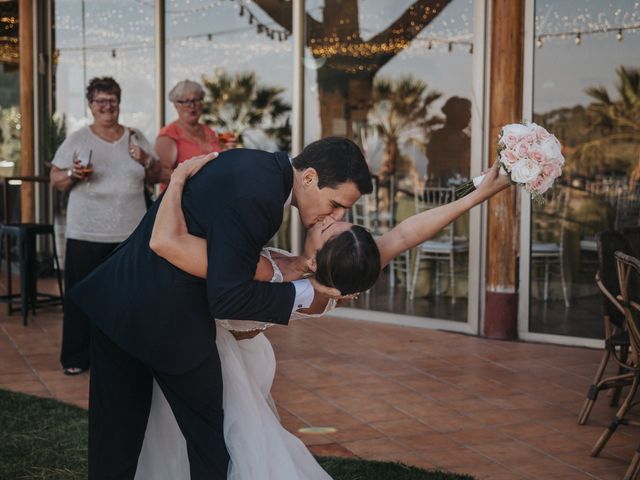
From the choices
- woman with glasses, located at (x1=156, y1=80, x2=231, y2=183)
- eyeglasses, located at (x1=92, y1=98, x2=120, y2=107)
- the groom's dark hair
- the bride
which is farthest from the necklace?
the groom's dark hair

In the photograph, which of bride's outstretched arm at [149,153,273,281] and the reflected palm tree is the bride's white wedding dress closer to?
bride's outstretched arm at [149,153,273,281]

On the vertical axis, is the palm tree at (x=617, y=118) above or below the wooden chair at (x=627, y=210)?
above

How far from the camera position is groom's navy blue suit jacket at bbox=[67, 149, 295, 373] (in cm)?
238

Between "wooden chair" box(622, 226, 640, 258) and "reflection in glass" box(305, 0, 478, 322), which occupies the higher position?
"reflection in glass" box(305, 0, 478, 322)

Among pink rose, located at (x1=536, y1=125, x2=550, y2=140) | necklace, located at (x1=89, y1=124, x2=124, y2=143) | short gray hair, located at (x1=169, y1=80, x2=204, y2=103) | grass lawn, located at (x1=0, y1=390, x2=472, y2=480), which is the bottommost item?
grass lawn, located at (x1=0, y1=390, x2=472, y2=480)

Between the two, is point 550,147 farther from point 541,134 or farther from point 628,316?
point 628,316

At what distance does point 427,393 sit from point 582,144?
172 inches

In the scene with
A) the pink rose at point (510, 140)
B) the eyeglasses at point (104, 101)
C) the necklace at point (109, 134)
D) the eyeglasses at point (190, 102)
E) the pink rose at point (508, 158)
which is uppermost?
the eyeglasses at point (190, 102)

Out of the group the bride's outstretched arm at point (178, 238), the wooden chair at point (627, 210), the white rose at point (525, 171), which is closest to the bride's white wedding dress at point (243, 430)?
the bride's outstretched arm at point (178, 238)

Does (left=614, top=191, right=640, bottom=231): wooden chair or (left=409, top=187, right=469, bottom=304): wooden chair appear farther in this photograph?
(left=614, top=191, right=640, bottom=231): wooden chair

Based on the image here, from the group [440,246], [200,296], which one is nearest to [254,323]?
[200,296]

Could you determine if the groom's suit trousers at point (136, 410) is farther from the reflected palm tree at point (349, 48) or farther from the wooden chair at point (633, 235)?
the reflected palm tree at point (349, 48)

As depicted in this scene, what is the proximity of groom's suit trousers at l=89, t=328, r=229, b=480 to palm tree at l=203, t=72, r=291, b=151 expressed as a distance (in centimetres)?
530

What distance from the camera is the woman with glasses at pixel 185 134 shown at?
19.6 ft
